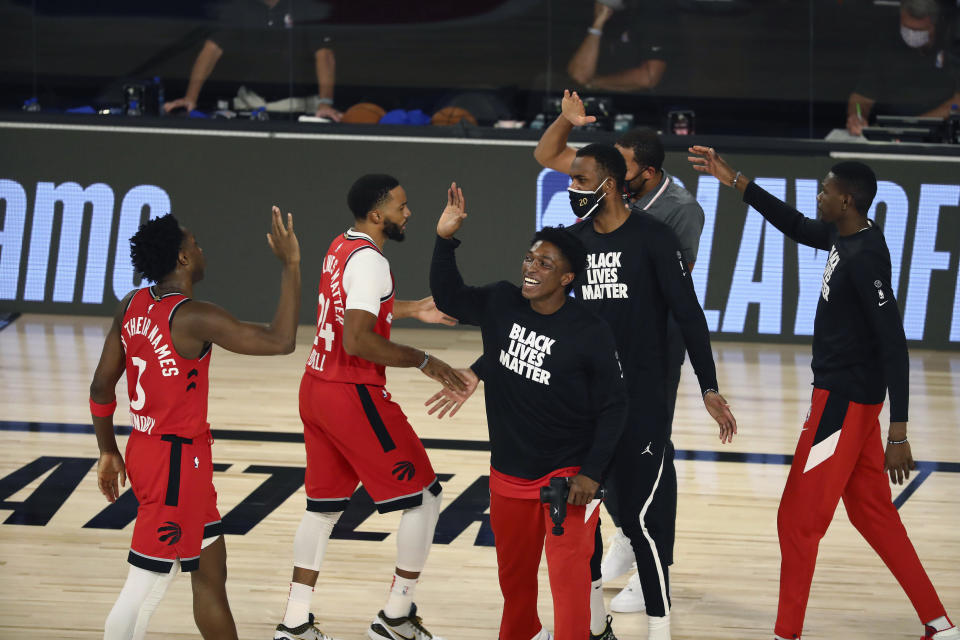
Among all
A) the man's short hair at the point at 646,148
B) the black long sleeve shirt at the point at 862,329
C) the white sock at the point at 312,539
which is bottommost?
the white sock at the point at 312,539

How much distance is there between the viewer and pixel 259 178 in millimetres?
10477

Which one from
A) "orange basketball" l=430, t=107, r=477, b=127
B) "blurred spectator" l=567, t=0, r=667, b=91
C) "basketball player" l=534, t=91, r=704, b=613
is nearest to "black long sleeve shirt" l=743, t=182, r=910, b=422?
"basketball player" l=534, t=91, r=704, b=613

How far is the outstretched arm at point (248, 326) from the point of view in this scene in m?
3.91

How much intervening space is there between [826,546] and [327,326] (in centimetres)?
272

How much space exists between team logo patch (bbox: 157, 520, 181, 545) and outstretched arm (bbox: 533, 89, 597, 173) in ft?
6.67

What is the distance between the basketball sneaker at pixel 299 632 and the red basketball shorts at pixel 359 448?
1.41ft

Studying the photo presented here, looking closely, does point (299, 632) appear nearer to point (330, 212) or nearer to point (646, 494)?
point (646, 494)

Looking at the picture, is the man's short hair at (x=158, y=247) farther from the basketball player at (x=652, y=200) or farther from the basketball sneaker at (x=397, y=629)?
the basketball player at (x=652, y=200)

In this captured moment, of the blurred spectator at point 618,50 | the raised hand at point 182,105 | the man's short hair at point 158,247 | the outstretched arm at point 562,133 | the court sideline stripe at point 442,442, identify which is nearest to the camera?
the man's short hair at point 158,247

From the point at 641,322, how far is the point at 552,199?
19.2 ft

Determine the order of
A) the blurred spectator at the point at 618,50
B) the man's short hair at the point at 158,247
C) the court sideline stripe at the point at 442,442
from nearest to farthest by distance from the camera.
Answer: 1. the man's short hair at the point at 158,247
2. the court sideline stripe at the point at 442,442
3. the blurred spectator at the point at 618,50

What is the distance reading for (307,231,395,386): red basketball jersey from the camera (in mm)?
4520

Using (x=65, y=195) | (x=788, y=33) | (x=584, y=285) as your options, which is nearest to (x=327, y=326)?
(x=584, y=285)

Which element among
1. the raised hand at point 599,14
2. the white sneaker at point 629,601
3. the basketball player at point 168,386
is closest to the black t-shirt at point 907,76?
the raised hand at point 599,14
